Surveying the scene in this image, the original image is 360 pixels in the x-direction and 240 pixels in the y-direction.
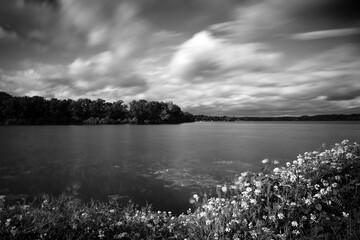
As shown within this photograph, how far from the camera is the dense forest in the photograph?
271 ft

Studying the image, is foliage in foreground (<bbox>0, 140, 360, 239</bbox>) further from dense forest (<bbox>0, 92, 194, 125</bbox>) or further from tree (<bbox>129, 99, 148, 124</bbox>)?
tree (<bbox>129, 99, 148, 124</bbox>)

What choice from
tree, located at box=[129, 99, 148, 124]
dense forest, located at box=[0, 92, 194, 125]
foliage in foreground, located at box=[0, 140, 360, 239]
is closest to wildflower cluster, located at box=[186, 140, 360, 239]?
foliage in foreground, located at box=[0, 140, 360, 239]

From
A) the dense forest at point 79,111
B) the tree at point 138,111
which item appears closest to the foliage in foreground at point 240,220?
the dense forest at point 79,111

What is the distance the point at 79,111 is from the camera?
97375 mm

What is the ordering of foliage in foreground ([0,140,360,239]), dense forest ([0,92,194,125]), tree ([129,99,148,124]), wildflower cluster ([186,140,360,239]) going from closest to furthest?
foliage in foreground ([0,140,360,239]) < wildflower cluster ([186,140,360,239]) < dense forest ([0,92,194,125]) < tree ([129,99,148,124])

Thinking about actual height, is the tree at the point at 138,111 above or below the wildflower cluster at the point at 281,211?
above

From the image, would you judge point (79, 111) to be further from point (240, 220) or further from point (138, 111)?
point (240, 220)

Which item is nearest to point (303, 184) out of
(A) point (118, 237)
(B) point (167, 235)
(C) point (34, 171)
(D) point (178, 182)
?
(B) point (167, 235)

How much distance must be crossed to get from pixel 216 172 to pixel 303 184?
790cm

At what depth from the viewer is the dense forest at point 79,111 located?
8249cm

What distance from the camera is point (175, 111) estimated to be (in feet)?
428

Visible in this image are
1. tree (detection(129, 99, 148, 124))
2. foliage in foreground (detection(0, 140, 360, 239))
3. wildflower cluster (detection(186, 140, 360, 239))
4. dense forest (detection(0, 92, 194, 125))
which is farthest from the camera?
tree (detection(129, 99, 148, 124))

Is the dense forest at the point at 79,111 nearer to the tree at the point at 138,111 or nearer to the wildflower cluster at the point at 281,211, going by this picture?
the tree at the point at 138,111

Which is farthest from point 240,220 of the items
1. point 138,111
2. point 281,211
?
point 138,111
